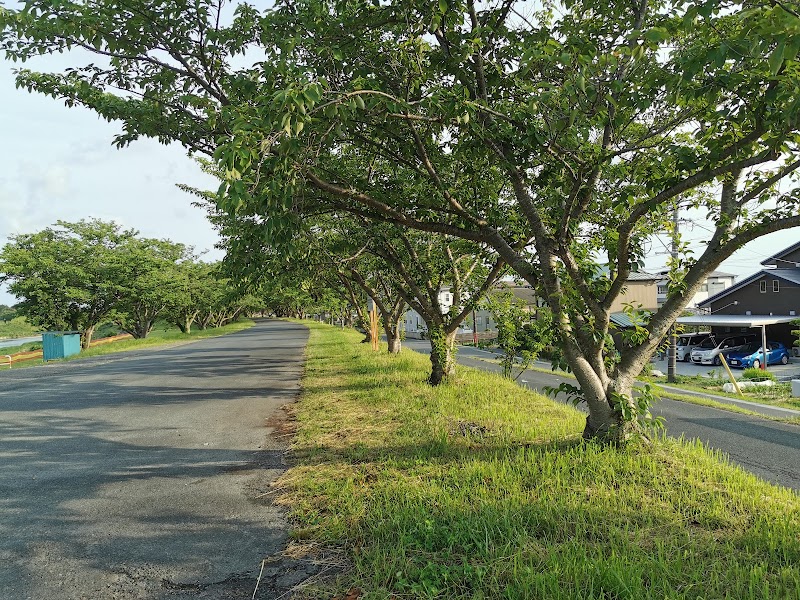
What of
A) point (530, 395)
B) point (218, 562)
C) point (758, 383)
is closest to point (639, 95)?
point (218, 562)

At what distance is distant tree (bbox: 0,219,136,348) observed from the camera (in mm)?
25906

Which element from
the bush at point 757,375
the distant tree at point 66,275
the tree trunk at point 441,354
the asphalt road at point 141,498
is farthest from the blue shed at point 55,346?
the bush at point 757,375

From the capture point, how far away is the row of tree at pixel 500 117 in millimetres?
3666

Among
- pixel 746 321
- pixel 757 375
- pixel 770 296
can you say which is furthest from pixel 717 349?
pixel 757 375

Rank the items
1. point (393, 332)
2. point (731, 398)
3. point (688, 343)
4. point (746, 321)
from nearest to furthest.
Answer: point (731, 398), point (393, 332), point (746, 321), point (688, 343)

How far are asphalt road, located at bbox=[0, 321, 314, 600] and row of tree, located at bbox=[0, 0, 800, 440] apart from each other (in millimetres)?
2341

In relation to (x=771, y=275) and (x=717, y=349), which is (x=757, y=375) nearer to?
(x=717, y=349)

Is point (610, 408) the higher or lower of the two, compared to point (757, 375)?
higher

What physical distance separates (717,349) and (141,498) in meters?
27.7

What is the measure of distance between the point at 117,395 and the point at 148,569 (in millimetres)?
8596

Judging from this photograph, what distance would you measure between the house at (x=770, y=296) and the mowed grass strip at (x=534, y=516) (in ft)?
87.6

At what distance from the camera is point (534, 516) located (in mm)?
3582

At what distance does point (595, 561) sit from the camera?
289 centimetres

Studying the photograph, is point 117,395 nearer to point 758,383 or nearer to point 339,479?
point 339,479
